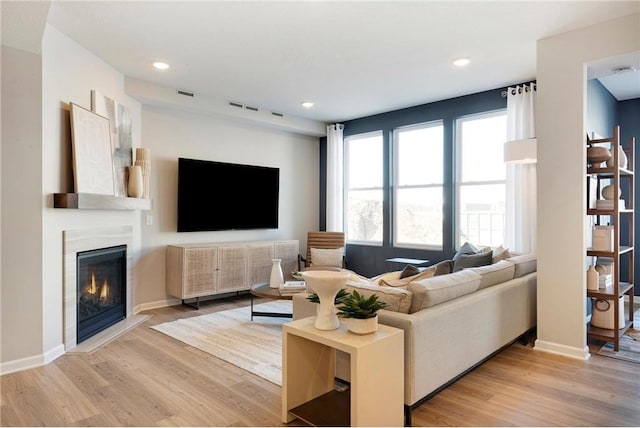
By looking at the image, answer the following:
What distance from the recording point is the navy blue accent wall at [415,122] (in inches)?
195

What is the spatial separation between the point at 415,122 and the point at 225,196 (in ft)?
9.33

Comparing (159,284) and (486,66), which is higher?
(486,66)

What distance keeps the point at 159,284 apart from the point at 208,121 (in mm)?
2244

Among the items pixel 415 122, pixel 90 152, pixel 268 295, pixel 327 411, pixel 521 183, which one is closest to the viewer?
Answer: pixel 327 411

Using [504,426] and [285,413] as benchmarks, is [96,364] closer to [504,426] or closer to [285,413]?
[285,413]

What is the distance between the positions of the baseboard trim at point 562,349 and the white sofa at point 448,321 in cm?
20

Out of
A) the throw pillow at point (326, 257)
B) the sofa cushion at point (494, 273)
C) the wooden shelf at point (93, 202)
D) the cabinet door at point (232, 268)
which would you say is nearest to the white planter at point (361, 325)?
the sofa cushion at point (494, 273)

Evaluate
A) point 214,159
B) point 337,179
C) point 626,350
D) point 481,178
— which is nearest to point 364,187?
point 337,179

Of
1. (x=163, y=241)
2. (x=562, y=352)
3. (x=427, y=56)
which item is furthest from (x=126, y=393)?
(x=427, y=56)

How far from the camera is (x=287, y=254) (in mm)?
5766

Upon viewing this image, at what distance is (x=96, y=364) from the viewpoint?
305cm

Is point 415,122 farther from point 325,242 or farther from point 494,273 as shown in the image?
point 494,273

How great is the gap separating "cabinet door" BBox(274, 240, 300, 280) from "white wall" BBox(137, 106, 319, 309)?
0.44 meters

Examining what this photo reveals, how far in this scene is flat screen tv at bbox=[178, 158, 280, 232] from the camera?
5051 millimetres
